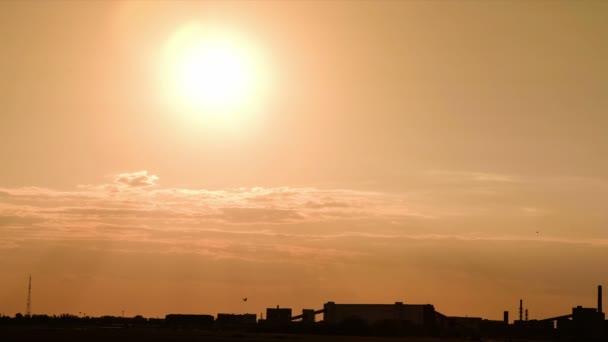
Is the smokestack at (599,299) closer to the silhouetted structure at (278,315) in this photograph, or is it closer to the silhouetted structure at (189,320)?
the silhouetted structure at (278,315)

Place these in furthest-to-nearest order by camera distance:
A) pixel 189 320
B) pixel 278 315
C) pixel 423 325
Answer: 1. pixel 189 320
2. pixel 278 315
3. pixel 423 325

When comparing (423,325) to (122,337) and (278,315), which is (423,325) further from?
(122,337)

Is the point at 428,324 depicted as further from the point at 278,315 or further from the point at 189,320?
the point at 189,320

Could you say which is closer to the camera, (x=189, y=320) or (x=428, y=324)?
(x=428, y=324)

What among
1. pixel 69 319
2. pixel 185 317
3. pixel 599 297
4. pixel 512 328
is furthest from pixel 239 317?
pixel 599 297

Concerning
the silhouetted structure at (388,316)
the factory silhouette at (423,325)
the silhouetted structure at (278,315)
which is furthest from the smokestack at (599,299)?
the silhouetted structure at (278,315)

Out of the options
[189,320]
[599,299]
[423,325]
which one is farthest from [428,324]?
[189,320]

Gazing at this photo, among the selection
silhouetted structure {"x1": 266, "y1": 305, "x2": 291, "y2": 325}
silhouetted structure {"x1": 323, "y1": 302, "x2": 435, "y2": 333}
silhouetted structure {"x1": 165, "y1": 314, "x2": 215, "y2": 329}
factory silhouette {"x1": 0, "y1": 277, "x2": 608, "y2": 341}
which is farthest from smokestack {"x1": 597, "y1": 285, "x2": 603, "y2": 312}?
silhouetted structure {"x1": 165, "y1": 314, "x2": 215, "y2": 329}

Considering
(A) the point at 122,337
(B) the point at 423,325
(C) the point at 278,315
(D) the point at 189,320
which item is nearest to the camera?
(A) the point at 122,337

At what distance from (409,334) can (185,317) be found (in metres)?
71.3

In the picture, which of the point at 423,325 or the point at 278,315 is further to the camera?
the point at 278,315

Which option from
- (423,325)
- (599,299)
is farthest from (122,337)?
(599,299)

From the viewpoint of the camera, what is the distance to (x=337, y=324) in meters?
142

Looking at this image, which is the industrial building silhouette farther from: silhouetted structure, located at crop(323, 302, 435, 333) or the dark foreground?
the dark foreground
